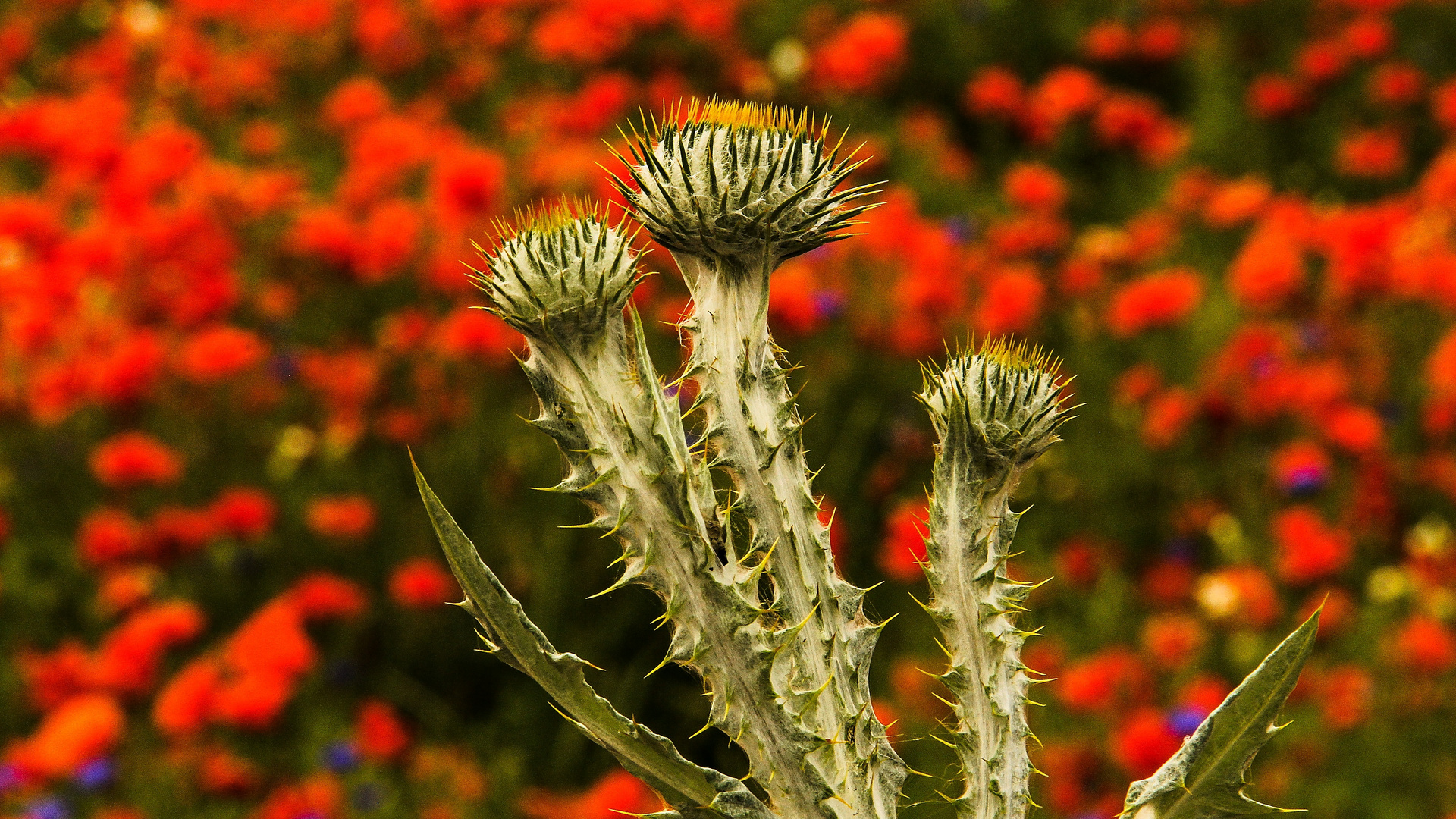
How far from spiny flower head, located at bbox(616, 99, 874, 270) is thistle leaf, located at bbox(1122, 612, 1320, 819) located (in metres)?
0.43

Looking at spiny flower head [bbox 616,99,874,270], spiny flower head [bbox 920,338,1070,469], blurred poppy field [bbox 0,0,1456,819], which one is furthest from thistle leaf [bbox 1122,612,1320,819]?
blurred poppy field [bbox 0,0,1456,819]

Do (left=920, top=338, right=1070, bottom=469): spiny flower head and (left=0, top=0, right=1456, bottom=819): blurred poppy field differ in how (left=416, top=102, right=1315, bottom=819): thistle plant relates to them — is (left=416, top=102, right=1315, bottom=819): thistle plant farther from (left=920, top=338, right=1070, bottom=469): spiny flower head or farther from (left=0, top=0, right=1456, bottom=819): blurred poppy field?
(left=0, top=0, right=1456, bottom=819): blurred poppy field

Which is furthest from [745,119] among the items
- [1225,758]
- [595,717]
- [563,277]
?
[1225,758]

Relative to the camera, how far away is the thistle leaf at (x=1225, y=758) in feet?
2.88

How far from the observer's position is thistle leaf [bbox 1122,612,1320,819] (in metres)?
0.88

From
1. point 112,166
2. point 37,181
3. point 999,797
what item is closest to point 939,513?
point 999,797

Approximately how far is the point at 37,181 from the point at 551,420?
589 cm

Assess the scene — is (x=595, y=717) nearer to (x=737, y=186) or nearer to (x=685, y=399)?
(x=737, y=186)

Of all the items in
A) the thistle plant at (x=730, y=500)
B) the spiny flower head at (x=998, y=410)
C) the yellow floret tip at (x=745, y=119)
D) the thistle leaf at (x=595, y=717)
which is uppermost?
the yellow floret tip at (x=745, y=119)

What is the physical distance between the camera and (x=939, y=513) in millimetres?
921

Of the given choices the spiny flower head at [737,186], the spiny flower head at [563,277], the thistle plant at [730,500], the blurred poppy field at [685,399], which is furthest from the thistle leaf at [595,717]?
the blurred poppy field at [685,399]

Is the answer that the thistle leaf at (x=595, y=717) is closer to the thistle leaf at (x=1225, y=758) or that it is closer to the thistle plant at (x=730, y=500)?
the thistle plant at (x=730, y=500)

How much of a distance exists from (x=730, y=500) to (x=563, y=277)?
20 cm

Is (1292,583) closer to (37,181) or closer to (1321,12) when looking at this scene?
(1321,12)
